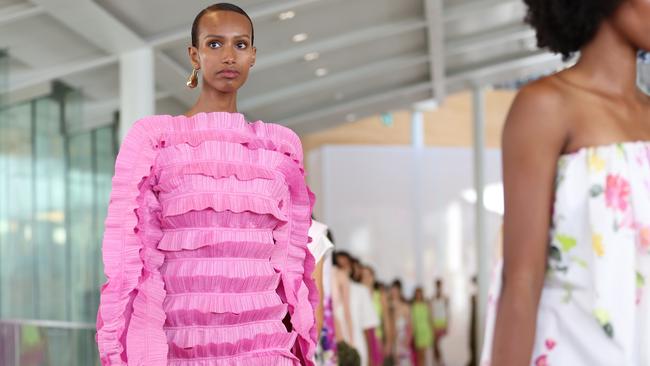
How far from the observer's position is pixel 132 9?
441 inches

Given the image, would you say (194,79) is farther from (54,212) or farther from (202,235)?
(54,212)

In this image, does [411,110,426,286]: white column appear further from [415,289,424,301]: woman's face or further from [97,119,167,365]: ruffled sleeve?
[97,119,167,365]: ruffled sleeve

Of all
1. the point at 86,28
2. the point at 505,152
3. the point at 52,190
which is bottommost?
the point at 505,152

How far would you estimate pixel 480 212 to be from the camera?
24266mm

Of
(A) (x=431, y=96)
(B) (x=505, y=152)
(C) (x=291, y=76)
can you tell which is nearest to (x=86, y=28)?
(C) (x=291, y=76)

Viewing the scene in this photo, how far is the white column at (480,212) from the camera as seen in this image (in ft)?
78.2

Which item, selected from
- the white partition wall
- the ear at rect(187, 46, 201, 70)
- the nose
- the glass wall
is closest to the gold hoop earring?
the ear at rect(187, 46, 201, 70)

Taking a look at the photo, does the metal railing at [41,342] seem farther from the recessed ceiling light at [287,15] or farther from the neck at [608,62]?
the neck at [608,62]

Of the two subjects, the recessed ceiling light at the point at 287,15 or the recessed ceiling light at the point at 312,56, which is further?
the recessed ceiling light at the point at 312,56

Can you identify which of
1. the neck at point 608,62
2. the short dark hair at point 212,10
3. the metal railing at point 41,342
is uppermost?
the short dark hair at point 212,10

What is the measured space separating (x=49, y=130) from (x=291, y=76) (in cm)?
520

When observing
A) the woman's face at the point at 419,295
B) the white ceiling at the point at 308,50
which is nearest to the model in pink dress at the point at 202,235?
the white ceiling at the point at 308,50

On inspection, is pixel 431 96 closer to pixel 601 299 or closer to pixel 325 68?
pixel 325 68

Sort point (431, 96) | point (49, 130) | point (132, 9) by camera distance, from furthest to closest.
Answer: point (431, 96)
point (49, 130)
point (132, 9)
